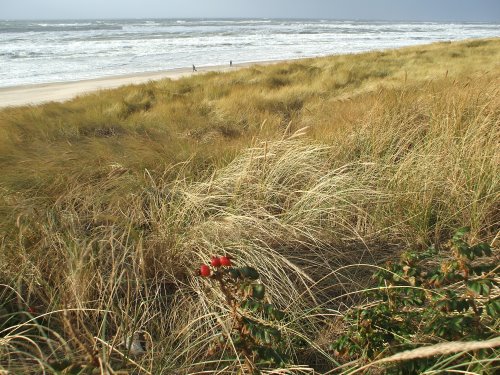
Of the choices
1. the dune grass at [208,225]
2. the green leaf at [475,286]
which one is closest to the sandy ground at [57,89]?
the dune grass at [208,225]

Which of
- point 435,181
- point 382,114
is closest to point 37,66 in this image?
point 382,114

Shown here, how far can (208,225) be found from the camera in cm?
224

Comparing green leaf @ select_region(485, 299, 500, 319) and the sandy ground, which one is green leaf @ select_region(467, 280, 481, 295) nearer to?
green leaf @ select_region(485, 299, 500, 319)

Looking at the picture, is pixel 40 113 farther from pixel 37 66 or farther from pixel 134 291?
pixel 37 66

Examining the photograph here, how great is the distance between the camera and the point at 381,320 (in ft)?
4.56

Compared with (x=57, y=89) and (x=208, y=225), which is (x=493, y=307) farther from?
(x=57, y=89)

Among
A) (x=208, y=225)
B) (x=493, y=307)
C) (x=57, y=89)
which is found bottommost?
(x=57, y=89)

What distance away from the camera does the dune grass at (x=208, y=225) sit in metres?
1.62

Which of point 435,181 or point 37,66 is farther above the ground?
point 435,181

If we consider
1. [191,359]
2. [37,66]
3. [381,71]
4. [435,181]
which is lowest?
[37,66]

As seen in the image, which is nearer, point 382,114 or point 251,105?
point 382,114

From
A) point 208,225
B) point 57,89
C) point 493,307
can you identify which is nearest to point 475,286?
point 493,307

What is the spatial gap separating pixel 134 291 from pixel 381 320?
1.13 m

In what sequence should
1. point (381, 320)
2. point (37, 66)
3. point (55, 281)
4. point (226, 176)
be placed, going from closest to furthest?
point (381, 320), point (55, 281), point (226, 176), point (37, 66)
